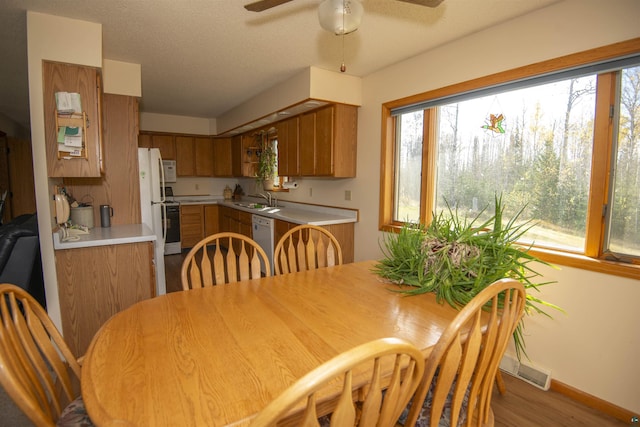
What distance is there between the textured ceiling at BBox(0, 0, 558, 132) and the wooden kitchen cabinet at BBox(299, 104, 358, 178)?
428 mm

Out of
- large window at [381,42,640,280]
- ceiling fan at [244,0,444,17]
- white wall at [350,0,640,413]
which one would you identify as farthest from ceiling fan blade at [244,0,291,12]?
white wall at [350,0,640,413]

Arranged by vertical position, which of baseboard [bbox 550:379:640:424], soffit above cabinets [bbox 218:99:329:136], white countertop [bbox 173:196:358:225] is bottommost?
baseboard [bbox 550:379:640:424]

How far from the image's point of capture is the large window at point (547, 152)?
5.74 ft

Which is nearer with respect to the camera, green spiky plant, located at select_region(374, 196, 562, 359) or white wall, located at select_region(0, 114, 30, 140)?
green spiky plant, located at select_region(374, 196, 562, 359)

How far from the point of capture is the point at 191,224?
5.52 m

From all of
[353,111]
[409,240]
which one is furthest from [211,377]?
[353,111]

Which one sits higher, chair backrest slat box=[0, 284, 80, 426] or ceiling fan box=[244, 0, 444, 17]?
ceiling fan box=[244, 0, 444, 17]

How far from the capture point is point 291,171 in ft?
12.9

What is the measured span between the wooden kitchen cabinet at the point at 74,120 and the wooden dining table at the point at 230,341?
1447 millimetres

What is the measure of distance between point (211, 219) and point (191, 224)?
347 mm

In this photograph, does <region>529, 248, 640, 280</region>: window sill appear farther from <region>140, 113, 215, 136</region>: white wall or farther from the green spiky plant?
<region>140, 113, 215, 136</region>: white wall

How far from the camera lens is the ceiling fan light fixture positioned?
1.29m

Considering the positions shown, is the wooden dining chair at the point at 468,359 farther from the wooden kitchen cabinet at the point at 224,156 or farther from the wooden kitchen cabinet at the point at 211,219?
the wooden kitchen cabinet at the point at 224,156

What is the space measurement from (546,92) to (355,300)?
185cm
